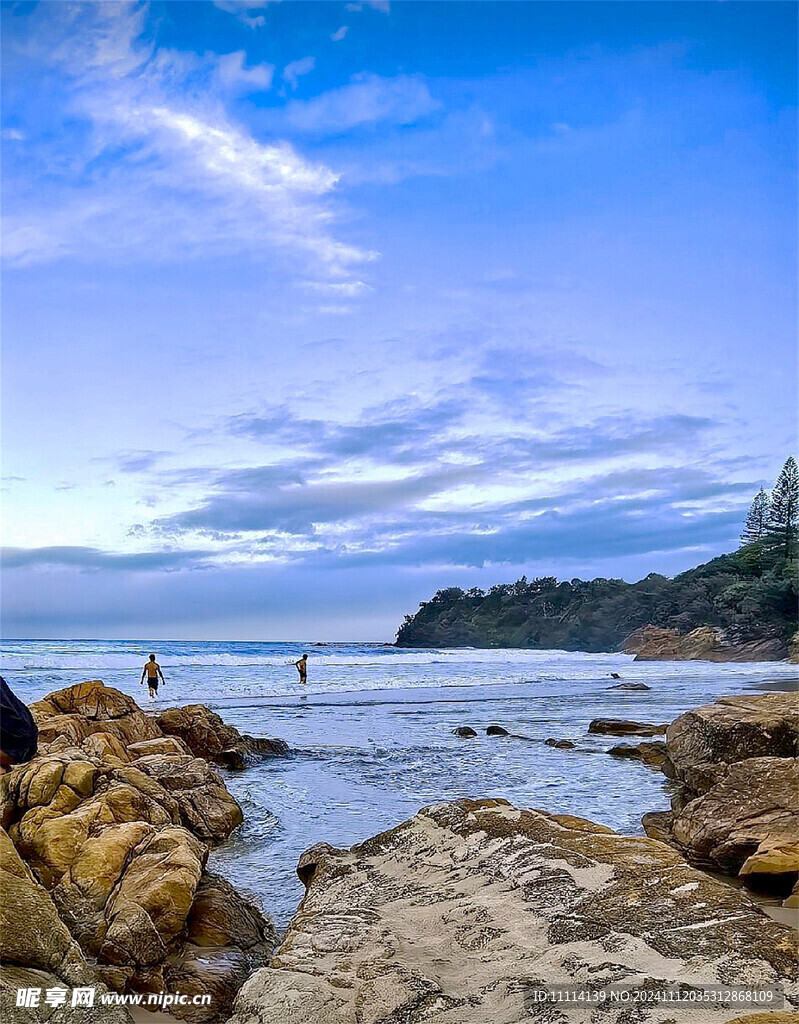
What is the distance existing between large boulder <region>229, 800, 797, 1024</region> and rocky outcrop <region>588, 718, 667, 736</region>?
38.5ft

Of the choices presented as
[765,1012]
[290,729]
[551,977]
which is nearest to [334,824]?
[551,977]

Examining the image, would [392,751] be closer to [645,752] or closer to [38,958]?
[645,752]

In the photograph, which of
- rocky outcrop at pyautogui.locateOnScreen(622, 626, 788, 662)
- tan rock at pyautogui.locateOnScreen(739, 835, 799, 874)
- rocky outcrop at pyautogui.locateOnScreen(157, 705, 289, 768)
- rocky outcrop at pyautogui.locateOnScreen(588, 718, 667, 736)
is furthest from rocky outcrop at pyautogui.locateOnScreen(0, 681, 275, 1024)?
rocky outcrop at pyautogui.locateOnScreen(622, 626, 788, 662)

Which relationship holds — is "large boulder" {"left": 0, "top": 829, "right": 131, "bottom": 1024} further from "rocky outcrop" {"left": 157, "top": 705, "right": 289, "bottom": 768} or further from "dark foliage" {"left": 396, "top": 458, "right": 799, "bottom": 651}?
"dark foliage" {"left": 396, "top": 458, "right": 799, "bottom": 651}

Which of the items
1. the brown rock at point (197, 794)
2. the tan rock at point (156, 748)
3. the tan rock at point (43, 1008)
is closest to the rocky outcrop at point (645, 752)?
the brown rock at point (197, 794)

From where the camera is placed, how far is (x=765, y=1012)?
120 inches

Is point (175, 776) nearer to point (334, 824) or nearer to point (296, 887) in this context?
point (334, 824)

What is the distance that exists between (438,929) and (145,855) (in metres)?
2.51

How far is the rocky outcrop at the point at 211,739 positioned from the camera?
13.3 m

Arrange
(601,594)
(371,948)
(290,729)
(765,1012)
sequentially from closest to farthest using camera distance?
(765,1012) → (371,948) → (290,729) → (601,594)

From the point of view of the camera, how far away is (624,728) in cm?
1680

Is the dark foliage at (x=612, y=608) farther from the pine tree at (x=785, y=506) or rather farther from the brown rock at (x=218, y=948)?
the brown rock at (x=218, y=948)

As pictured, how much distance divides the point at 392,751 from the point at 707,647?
52.9m

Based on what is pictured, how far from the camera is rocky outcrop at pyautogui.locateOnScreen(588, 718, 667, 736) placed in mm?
16523
